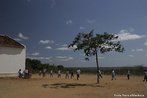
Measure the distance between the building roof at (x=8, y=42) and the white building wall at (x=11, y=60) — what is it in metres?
0.48

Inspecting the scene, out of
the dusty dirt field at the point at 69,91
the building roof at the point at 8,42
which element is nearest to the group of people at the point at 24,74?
the building roof at the point at 8,42

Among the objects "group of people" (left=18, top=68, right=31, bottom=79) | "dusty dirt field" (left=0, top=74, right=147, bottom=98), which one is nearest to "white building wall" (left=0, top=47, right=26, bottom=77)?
"group of people" (left=18, top=68, right=31, bottom=79)

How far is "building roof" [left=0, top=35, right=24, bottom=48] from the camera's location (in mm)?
47062

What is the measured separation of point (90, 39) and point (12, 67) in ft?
48.9

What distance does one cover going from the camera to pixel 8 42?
48.6m

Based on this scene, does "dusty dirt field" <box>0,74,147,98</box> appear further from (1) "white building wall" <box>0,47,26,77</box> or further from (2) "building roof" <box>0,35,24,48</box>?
(2) "building roof" <box>0,35,24,48</box>

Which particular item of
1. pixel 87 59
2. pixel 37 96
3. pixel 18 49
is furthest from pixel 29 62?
pixel 37 96

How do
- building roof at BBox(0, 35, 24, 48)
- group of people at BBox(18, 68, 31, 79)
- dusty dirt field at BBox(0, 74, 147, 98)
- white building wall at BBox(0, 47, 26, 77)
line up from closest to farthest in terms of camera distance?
dusty dirt field at BBox(0, 74, 147, 98), group of people at BBox(18, 68, 31, 79), white building wall at BBox(0, 47, 26, 77), building roof at BBox(0, 35, 24, 48)

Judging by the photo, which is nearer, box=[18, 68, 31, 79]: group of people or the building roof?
box=[18, 68, 31, 79]: group of people

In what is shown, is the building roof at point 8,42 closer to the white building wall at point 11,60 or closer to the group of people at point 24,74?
the white building wall at point 11,60

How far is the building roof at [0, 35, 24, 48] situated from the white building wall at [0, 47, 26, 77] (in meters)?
0.48

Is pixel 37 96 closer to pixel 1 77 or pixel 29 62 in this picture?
pixel 1 77

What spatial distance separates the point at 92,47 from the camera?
123 feet

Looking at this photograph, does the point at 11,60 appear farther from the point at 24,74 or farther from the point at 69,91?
the point at 69,91
